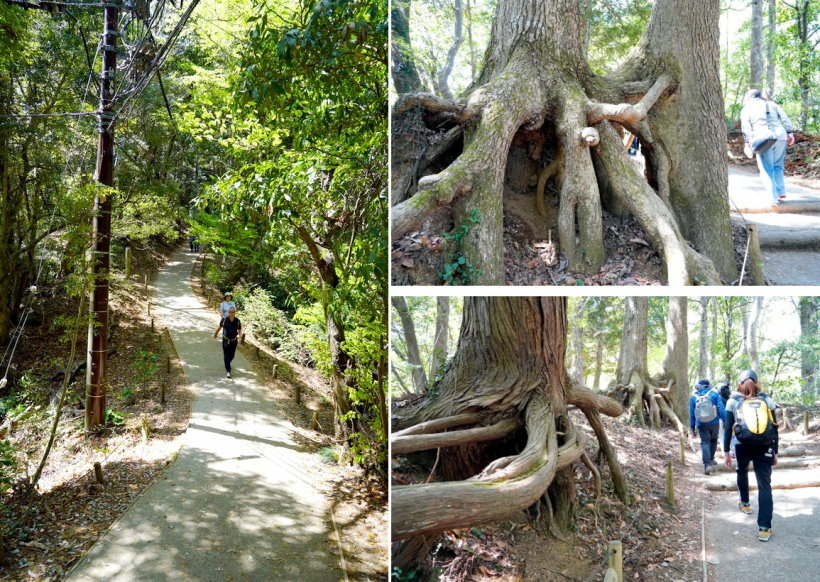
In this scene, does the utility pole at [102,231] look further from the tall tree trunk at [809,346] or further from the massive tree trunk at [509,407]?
the tall tree trunk at [809,346]

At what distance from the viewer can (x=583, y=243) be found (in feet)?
4.33

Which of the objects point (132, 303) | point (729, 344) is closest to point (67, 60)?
point (132, 303)

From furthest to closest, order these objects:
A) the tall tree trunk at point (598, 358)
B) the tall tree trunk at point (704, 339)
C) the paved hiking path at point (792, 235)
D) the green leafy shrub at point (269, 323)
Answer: the green leafy shrub at point (269, 323)
the tall tree trunk at point (598, 358)
the tall tree trunk at point (704, 339)
the paved hiking path at point (792, 235)

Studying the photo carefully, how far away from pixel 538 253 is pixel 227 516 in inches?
163

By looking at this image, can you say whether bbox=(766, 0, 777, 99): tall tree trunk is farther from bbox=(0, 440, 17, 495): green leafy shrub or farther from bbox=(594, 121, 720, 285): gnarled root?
bbox=(0, 440, 17, 495): green leafy shrub

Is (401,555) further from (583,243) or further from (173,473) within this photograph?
(173,473)

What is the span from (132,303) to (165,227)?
2.80m

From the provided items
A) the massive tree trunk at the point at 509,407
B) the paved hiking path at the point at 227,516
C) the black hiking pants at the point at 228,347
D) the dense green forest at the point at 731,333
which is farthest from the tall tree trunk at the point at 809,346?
the black hiking pants at the point at 228,347

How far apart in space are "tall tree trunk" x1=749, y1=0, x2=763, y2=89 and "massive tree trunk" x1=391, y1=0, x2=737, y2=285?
10cm

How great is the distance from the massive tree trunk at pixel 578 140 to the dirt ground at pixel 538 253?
2cm

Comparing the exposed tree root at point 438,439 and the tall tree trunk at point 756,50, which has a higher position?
the tall tree trunk at point 756,50

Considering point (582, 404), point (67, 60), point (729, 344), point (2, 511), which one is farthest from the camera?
point (67, 60)

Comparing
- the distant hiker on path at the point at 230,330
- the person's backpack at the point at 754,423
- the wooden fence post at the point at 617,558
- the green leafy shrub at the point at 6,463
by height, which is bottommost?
the green leafy shrub at the point at 6,463

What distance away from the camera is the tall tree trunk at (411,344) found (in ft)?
5.19
